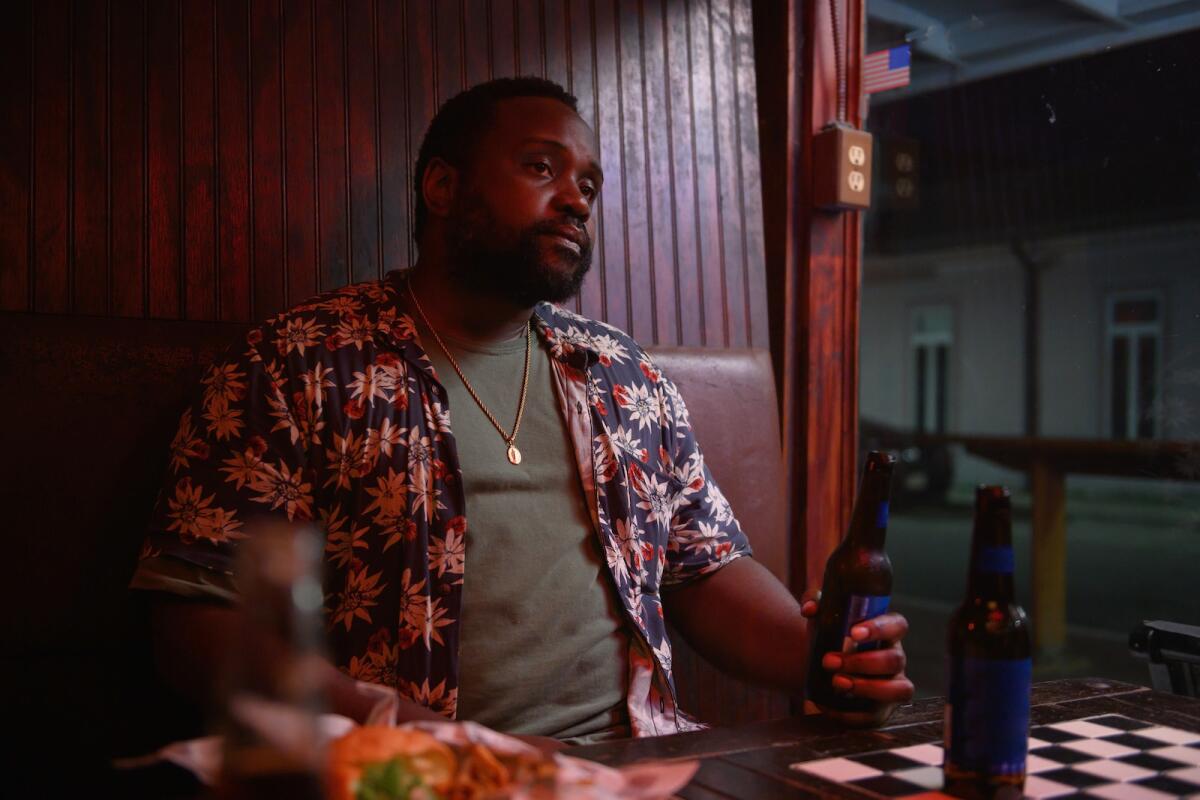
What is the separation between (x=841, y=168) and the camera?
2605 mm

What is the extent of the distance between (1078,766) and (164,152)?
66.5 inches

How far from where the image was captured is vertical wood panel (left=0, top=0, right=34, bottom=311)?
5.44ft

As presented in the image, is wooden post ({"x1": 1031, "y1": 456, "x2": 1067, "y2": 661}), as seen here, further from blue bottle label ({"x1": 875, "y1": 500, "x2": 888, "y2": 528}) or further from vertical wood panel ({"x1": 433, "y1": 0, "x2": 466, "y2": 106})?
blue bottle label ({"x1": 875, "y1": 500, "x2": 888, "y2": 528})

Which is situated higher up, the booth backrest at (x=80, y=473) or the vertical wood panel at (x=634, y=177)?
the vertical wood panel at (x=634, y=177)

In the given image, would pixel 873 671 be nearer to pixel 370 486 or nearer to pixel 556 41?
pixel 370 486

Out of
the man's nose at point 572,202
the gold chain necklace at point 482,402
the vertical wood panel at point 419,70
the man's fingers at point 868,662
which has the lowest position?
the man's fingers at point 868,662

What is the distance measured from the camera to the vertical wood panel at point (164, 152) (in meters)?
1.79

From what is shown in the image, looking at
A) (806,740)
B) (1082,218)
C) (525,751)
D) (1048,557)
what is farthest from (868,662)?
(1082,218)

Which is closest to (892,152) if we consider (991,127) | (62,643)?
(991,127)

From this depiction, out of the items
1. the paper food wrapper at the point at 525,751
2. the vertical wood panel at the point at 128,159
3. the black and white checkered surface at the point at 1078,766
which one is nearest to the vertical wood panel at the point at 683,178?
the vertical wood panel at the point at 128,159

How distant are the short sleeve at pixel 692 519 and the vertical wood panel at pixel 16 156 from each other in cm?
114

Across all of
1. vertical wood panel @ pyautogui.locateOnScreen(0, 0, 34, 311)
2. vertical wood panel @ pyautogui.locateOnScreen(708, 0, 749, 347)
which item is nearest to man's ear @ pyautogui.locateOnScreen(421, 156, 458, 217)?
vertical wood panel @ pyautogui.locateOnScreen(0, 0, 34, 311)

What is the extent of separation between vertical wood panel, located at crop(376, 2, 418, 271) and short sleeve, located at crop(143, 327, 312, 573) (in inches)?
20.0

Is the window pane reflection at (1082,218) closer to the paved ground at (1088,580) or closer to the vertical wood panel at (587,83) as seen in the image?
the paved ground at (1088,580)
